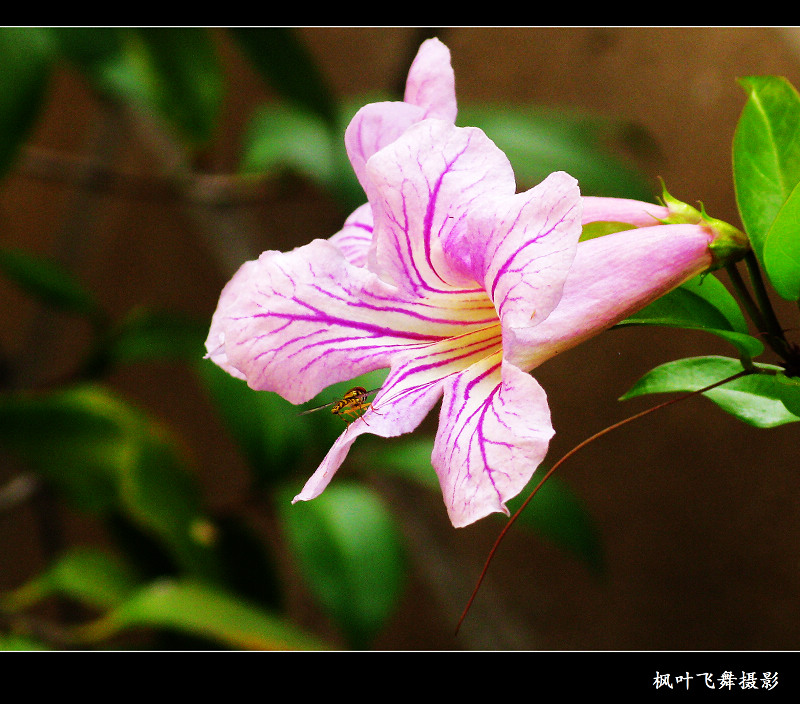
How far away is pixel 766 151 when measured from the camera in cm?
32

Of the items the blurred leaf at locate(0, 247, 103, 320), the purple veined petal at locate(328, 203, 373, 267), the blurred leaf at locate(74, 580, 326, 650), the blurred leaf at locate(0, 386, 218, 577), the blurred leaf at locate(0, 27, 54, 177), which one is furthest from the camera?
the blurred leaf at locate(0, 247, 103, 320)

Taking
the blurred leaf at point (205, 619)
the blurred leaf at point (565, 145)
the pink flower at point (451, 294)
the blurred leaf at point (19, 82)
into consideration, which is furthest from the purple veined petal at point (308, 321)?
the blurred leaf at point (565, 145)

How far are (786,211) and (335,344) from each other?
6.8 inches

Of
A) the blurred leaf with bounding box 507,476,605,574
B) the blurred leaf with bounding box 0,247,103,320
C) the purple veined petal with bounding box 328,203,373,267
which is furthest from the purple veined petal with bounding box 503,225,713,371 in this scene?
the blurred leaf with bounding box 0,247,103,320

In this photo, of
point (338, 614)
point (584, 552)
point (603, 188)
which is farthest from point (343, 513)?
point (603, 188)

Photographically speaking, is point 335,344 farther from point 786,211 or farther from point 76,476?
point 76,476

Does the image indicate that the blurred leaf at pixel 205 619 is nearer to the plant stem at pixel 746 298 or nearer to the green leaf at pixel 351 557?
the green leaf at pixel 351 557

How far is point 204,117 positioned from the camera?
0.96m

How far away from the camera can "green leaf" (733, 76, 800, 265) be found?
0.31 metres

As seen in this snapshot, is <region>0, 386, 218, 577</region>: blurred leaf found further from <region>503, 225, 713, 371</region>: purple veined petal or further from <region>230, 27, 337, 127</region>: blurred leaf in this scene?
<region>503, 225, 713, 371</region>: purple veined petal

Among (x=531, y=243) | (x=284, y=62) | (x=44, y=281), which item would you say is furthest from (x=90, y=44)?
(x=531, y=243)

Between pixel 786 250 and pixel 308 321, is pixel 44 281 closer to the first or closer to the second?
pixel 308 321

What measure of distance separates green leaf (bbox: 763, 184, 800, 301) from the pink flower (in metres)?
0.02

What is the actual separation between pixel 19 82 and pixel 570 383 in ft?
2.34
